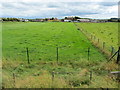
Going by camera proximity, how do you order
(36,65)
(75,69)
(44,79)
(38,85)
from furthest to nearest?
1. (36,65)
2. (75,69)
3. (44,79)
4. (38,85)

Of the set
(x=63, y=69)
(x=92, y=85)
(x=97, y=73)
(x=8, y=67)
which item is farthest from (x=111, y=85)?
(x=8, y=67)

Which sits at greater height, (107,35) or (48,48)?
(107,35)

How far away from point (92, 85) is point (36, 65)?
19.4ft

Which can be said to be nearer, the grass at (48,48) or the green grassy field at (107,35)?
the grass at (48,48)

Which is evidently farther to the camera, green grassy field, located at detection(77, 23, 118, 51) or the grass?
green grassy field, located at detection(77, 23, 118, 51)

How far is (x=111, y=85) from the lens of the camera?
7863 mm

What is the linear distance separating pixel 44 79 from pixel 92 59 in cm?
730

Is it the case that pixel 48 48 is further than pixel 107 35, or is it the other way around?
pixel 107 35

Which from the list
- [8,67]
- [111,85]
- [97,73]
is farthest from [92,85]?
[8,67]

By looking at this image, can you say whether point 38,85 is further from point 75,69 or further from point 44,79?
point 75,69

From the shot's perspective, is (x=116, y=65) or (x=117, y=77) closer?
(x=117, y=77)

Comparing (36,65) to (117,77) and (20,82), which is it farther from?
(117,77)

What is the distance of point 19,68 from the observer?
11.6m

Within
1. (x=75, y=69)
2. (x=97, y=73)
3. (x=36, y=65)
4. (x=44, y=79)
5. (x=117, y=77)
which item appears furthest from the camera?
(x=36, y=65)
